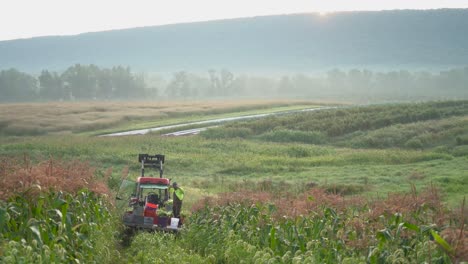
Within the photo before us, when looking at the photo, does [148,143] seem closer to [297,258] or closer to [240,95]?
[297,258]

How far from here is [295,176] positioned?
3516cm

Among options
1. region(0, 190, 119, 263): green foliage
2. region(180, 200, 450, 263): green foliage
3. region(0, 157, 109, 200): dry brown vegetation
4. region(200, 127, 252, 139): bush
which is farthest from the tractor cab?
region(200, 127, 252, 139): bush

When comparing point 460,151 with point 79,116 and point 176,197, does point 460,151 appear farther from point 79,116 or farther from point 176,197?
point 79,116

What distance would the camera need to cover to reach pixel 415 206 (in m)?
13.9

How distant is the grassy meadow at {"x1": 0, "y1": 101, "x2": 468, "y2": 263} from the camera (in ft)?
41.4

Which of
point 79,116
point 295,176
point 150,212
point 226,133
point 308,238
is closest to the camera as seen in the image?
point 308,238

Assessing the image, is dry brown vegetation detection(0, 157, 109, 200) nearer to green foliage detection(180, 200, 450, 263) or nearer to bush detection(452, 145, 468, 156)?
green foliage detection(180, 200, 450, 263)

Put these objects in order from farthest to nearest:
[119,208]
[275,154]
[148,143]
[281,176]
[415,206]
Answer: [148,143]
[275,154]
[281,176]
[119,208]
[415,206]

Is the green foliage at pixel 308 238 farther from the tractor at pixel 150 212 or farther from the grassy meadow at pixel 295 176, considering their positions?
the tractor at pixel 150 212

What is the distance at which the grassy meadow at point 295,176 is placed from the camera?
41.4ft

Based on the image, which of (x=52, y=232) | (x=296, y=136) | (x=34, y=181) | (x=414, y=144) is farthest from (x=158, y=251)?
(x=296, y=136)

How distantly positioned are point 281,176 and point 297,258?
78.9ft

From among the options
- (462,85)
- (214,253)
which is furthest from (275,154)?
(462,85)

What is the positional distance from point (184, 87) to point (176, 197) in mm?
143763
